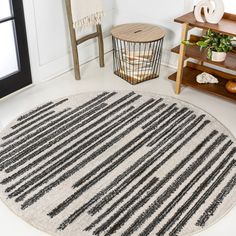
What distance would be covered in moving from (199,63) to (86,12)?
0.99m

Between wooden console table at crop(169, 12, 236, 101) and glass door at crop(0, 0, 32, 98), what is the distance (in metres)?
1.11

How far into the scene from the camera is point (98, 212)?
77.7 inches

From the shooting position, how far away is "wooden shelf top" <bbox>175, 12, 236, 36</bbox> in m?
2.48

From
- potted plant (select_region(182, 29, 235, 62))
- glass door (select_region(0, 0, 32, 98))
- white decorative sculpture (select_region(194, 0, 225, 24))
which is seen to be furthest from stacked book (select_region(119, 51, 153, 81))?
glass door (select_region(0, 0, 32, 98))

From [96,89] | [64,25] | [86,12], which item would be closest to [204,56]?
[96,89]

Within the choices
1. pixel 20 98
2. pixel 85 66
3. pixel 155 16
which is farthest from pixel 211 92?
pixel 20 98

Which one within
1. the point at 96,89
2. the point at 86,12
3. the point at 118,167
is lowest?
the point at 118,167

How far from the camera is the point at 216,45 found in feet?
8.79

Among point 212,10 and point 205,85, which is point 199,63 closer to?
point 205,85

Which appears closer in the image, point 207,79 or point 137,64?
point 207,79

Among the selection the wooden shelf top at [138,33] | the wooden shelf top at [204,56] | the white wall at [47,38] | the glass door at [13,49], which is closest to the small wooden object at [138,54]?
the wooden shelf top at [138,33]

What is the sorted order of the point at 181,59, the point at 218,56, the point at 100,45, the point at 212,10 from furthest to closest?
the point at 100,45, the point at 181,59, the point at 218,56, the point at 212,10

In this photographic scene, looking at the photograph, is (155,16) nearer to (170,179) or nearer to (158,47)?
(158,47)

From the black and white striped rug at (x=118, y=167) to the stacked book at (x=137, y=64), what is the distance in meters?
0.32
